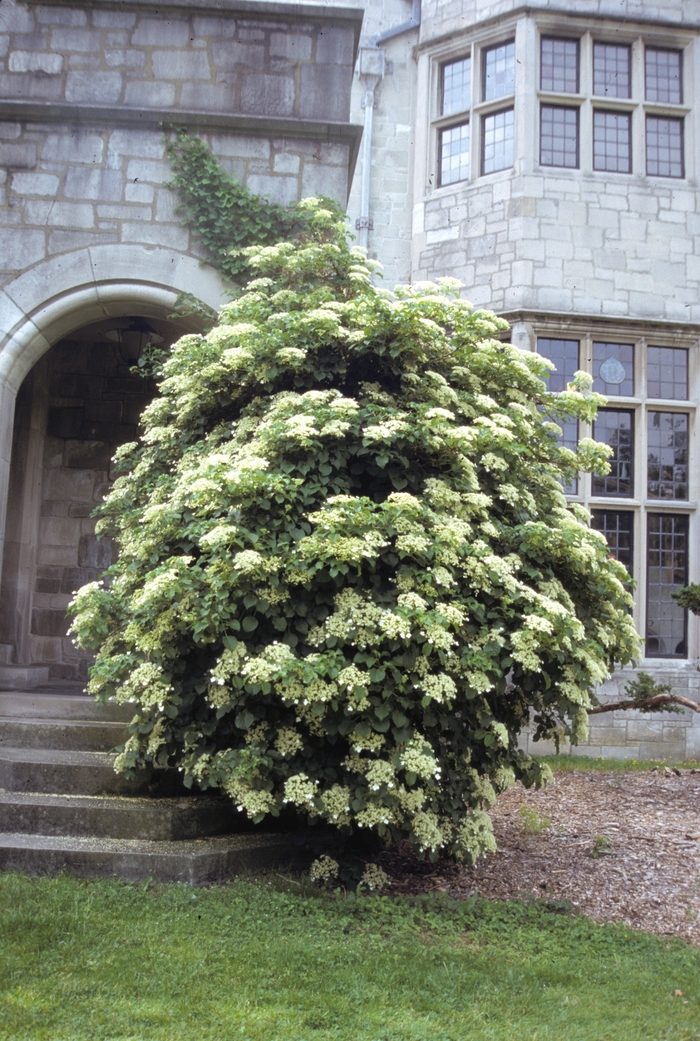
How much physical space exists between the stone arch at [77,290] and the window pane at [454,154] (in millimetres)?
5345

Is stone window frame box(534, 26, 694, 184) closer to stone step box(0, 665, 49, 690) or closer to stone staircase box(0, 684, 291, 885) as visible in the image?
stone step box(0, 665, 49, 690)

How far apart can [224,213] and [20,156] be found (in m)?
1.37

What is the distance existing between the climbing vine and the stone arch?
6.9 inches

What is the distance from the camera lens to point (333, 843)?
4.17m

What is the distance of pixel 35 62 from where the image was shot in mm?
6012

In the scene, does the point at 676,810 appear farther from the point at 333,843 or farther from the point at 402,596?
the point at 402,596

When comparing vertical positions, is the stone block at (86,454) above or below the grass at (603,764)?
above

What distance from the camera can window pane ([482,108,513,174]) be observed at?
32.8ft

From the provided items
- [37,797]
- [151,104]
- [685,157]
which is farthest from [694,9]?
[37,797]

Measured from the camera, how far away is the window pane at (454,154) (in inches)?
404

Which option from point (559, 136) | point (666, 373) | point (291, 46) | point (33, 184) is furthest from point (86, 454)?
point (559, 136)

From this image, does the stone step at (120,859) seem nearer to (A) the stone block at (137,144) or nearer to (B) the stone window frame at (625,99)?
(A) the stone block at (137,144)

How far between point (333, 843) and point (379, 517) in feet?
5.05

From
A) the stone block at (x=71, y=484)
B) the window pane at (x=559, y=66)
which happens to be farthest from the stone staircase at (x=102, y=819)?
the window pane at (x=559, y=66)
